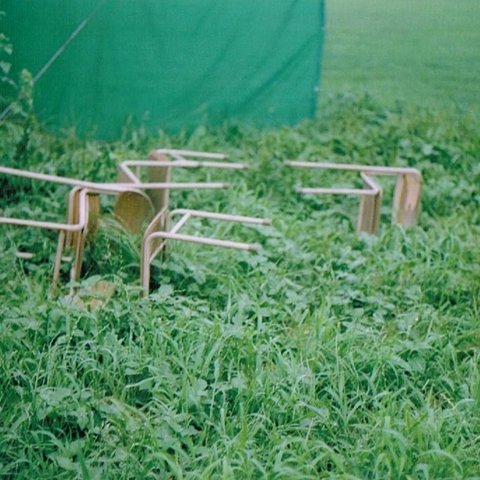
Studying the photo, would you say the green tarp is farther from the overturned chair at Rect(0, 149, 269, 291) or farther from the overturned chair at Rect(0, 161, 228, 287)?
the overturned chair at Rect(0, 161, 228, 287)

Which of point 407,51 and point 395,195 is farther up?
point 407,51

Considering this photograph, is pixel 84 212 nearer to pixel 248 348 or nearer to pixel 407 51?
pixel 248 348

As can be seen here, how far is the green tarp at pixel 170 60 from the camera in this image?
758 centimetres

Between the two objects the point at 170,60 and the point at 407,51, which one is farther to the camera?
the point at 407,51

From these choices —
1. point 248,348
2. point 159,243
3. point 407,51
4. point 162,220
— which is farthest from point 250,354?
point 407,51

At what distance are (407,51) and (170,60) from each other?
3.24m

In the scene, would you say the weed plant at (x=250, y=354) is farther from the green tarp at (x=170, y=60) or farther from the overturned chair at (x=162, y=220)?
the green tarp at (x=170, y=60)

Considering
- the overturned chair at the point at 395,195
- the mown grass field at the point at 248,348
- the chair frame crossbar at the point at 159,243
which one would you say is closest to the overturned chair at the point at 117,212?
the chair frame crossbar at the point at 159,243

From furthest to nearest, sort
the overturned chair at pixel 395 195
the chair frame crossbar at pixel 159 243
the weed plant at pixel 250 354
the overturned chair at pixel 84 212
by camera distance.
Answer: the overturned chair at pixel 395 195
the overturned chair at pixel 84 212
the chair frame crossbar at pixel 159 243
the weed plant at pixel 250 354

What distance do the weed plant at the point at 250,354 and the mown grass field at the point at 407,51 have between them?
139 inches

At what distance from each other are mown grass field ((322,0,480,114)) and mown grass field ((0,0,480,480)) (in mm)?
3264

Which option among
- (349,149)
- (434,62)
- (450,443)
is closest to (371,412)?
(450,443)

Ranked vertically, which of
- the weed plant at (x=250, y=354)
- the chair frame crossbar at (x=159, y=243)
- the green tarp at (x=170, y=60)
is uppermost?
the green tarp at (x=170, y=60)

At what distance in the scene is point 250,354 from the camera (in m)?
3.99
